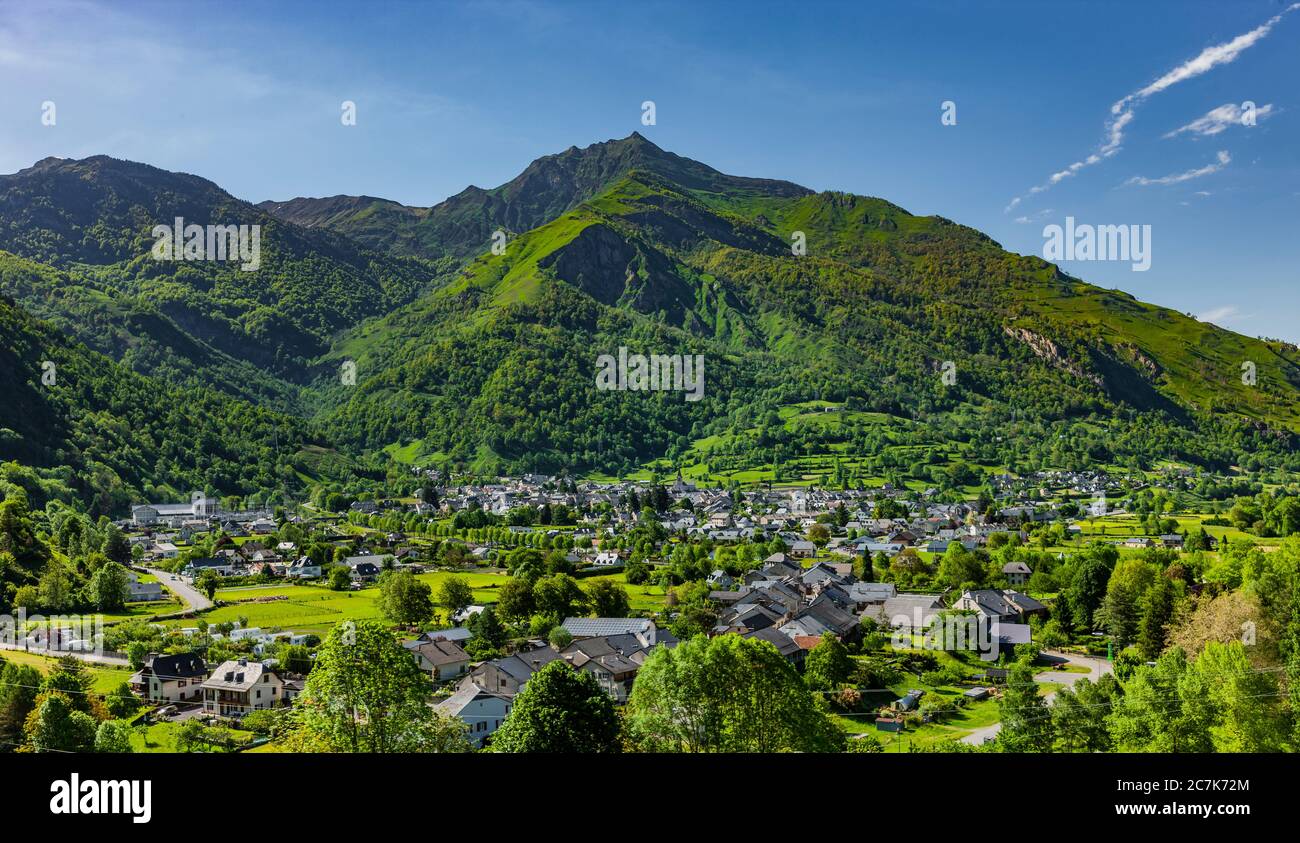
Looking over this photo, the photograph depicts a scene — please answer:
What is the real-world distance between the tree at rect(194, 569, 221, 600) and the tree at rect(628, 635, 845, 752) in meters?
44.4

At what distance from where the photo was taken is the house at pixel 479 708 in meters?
32.7

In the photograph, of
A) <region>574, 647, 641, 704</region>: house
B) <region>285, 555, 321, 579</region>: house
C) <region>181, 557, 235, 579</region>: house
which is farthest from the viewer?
<region>285, 555, 321, 579</region>: house

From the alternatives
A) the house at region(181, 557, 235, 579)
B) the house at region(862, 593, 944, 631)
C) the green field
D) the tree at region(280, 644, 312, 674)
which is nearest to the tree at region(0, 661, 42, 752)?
the tree at region(280, 644, 312, 674)

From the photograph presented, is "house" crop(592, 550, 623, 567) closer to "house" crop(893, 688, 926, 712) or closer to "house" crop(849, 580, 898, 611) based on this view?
"house" crop(849, 580, 898, 611)

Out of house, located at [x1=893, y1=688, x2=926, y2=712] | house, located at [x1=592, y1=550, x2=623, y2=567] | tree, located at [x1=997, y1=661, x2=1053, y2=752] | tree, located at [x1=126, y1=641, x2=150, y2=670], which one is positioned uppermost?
tree, located at [x1=997, y1=661, x2=1053, y2=752]

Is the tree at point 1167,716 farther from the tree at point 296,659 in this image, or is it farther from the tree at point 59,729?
the tree at point 296,659

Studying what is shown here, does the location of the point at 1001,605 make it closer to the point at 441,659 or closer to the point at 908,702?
the point at 908,702

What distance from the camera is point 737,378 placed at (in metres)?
197

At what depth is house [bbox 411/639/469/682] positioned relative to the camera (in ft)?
130

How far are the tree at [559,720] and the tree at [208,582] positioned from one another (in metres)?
43.5
